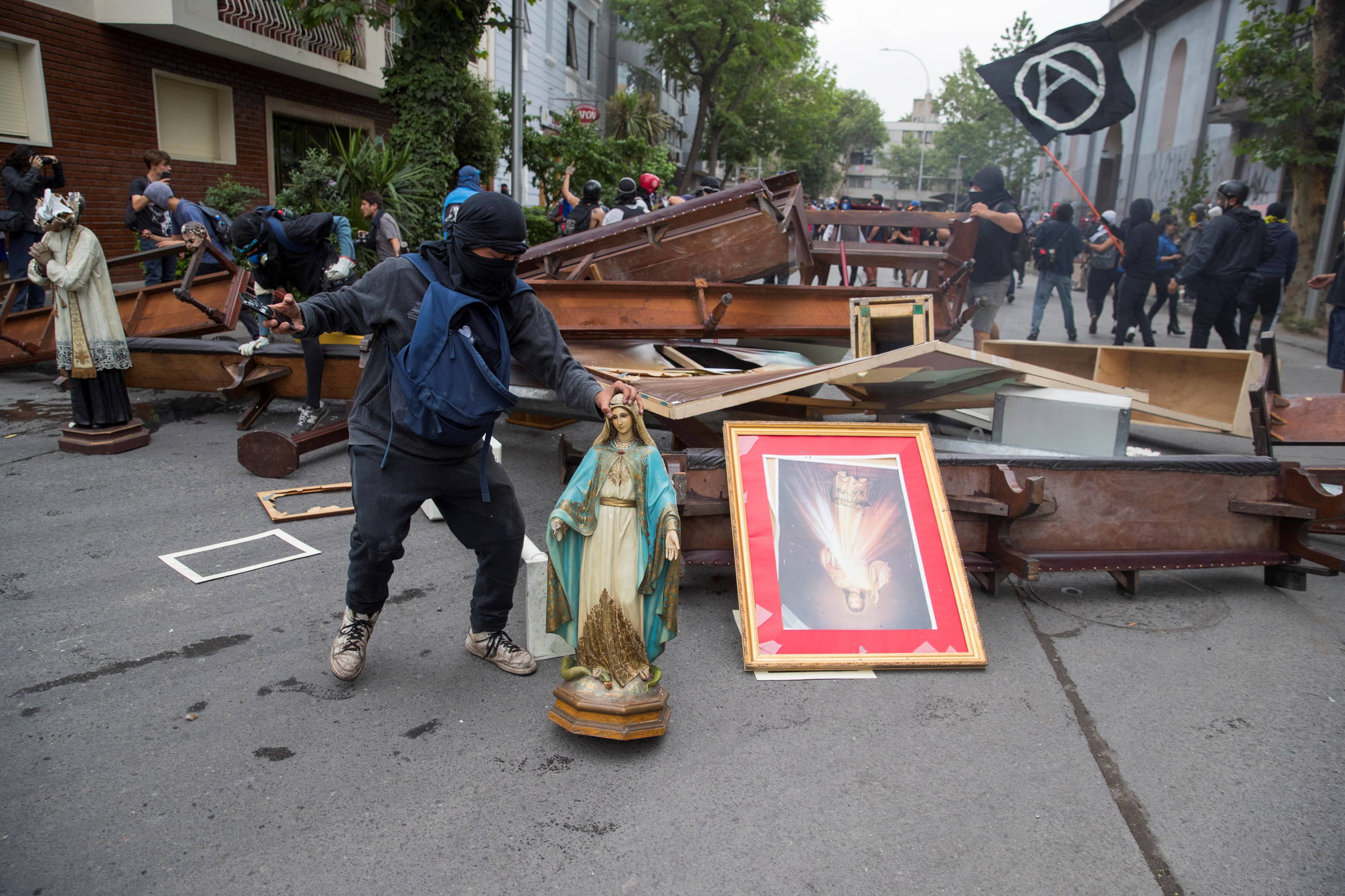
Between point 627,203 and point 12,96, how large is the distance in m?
8.49

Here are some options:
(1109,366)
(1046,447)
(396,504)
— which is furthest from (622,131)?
(396,504)

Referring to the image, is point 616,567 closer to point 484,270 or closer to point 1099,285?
point 484,270

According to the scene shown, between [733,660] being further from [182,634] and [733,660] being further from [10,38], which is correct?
[10,38]

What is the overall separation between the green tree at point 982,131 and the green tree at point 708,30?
24.5 ft

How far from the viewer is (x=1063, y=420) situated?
5176mm

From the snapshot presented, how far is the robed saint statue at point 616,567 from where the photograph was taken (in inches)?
115

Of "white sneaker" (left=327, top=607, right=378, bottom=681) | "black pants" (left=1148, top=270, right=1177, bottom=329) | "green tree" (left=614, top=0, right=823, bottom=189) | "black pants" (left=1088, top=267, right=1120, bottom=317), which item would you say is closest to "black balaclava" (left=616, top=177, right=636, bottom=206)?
"black pants" (left=1148, top=270, right=1177, bottom=329)

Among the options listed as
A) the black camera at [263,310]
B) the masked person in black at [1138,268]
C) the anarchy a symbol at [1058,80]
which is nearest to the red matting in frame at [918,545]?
the black camera at [263,310]

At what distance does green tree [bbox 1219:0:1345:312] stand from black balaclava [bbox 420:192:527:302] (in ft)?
47.5

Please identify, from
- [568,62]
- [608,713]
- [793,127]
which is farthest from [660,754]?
[793,127]

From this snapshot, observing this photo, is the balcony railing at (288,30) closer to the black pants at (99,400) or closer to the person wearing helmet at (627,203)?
the person wearing helmet at (627,203)

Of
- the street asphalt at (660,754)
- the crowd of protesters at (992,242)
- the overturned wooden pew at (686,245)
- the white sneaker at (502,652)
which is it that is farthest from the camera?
the crowd of protesters at (992,242)

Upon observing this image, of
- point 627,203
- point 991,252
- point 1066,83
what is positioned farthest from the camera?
point 627,203

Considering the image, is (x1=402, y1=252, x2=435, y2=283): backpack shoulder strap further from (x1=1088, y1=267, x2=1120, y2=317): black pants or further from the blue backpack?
(x1=1088, y1=267, x2=1120, y2=317): black pants
